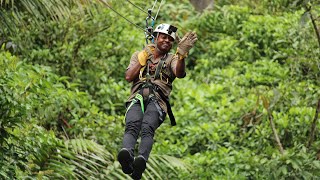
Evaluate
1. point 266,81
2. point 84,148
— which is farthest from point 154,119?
point 266,81

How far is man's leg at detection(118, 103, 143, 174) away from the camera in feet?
22.2

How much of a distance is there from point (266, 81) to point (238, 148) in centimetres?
186

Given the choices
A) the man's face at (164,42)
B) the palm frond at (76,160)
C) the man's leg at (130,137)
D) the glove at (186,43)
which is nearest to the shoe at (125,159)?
the man's leg at (130,137)

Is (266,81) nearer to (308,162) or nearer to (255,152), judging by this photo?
(255,152)

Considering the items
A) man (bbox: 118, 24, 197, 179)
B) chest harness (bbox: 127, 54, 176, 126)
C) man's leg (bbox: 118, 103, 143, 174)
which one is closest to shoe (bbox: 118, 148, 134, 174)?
man's leg (bbox: 118, 103, 143, 174)

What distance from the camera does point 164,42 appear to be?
741 cm

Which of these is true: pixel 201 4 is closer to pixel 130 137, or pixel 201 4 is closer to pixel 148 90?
pixel 148 90

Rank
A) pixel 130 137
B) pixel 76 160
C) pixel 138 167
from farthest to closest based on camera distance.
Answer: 1. pixel 76 160
2. pixel 130 137
3. pixel 138 167

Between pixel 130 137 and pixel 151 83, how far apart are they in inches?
22.6

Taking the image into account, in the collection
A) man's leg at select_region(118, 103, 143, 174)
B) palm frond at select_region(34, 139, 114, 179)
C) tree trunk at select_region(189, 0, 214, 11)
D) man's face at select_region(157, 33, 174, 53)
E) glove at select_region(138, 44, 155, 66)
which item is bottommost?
palm frond at select_region(34, 139, 114, 179)

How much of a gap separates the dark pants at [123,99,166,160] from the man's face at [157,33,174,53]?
482 mm

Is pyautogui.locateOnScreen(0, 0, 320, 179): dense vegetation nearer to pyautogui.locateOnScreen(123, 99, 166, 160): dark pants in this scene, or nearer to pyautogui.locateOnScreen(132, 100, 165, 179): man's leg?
pyautogui.locateOnScreen(123, 99, 166, 160): dark pants

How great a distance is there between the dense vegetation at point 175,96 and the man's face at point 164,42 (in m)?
1.84

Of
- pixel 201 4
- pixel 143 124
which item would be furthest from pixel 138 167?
pixel 201 4
